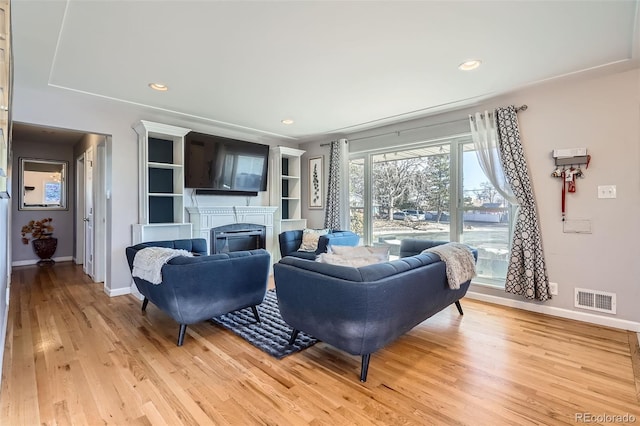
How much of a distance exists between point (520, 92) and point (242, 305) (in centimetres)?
371

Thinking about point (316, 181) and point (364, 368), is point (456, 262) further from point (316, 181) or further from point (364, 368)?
point (316, 181)

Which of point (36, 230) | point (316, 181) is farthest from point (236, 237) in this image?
point (36, 230)

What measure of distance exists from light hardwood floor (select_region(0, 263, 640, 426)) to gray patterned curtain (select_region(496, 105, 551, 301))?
15.8 inches

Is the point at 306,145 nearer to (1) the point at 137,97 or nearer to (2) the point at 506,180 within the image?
(1) the point at 137,97

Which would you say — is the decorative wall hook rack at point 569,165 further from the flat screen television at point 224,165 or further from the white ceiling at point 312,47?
the flat screen television at point 224,165

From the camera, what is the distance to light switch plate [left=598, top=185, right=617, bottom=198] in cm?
294

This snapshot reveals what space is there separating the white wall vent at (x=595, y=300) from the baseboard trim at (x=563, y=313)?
0.08 m

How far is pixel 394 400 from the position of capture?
184cm

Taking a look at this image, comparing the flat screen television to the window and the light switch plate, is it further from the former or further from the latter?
the light switch plate

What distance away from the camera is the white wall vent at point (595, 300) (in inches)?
116

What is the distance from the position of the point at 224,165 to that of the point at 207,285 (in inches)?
102

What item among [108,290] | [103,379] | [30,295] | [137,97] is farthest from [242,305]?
[30,295]

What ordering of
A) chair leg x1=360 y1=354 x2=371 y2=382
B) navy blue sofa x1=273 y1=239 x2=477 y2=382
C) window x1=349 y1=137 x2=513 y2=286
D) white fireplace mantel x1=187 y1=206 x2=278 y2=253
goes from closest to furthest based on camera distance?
navy blue sofa x1=273 y1=239 x2=477 y2=382 → chair leg x1=360 y1=354 x2=371 y2=382 → window x1=349 y1=137 x2=513 y2=286 → white fireplace mantel x1=187 y1=206 x2=278 y2=253

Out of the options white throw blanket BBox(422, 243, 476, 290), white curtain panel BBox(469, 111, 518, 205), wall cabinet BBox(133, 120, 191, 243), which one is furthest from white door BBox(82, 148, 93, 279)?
white curtain panel BBox(469, 111, 518, 205)
